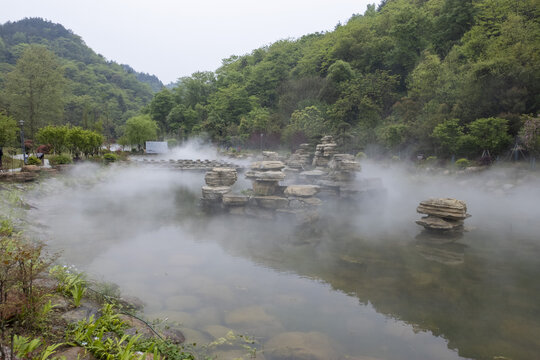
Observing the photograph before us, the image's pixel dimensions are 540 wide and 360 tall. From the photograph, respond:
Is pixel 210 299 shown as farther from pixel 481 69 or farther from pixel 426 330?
pixel 481 69

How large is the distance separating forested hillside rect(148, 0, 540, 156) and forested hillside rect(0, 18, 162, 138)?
13940 millimetres

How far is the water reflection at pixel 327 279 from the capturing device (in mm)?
4621

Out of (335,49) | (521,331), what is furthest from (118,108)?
(521,331)

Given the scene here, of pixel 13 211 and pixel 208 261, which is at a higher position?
pixel 13 211

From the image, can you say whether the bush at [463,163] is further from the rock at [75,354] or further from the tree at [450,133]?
the rock at [75,354]

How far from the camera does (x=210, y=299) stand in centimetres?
552

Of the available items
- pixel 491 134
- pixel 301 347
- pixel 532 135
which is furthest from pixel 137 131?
pixel 301 347

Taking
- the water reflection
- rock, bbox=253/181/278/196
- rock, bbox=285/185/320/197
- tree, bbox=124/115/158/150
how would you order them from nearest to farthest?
the water reflection < rock, bbox=285/185/320/197 < rock, bbox=253/181/278/196 < tree, bbox=124/115/158/150

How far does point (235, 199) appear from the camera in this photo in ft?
39.9

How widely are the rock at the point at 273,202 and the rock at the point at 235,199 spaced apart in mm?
552

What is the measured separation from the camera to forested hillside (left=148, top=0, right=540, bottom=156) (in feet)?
59.8

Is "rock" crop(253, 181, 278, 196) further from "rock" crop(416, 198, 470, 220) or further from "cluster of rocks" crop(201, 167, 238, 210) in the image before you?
"rock" crop(416, 198, 470, 220)

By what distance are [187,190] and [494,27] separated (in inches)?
977

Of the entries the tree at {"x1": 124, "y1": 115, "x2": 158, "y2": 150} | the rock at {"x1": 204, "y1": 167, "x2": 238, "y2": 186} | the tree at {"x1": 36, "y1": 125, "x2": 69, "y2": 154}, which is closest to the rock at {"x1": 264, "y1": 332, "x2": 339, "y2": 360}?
the rock at {"x1": 204, "y1": 167, "x2": 238, "y2": 186}
